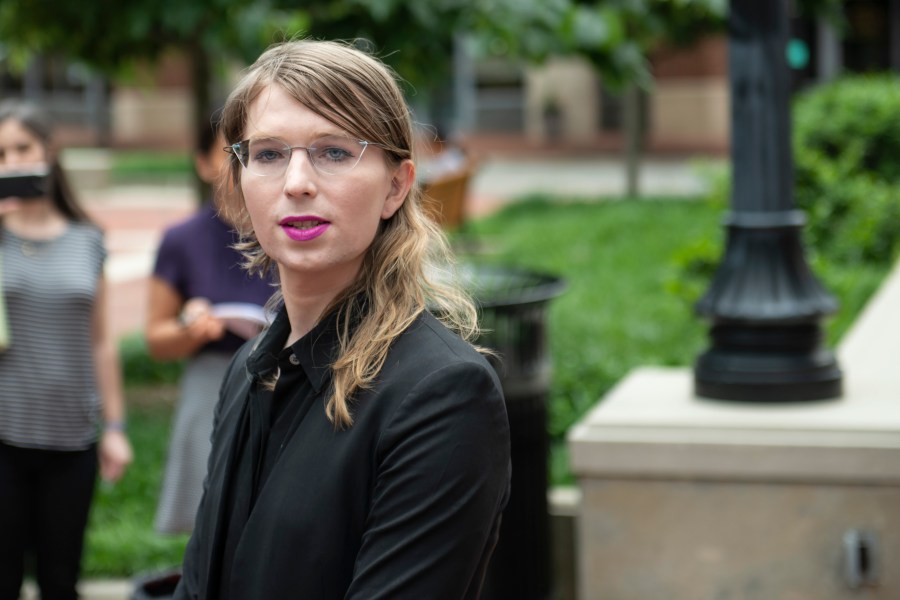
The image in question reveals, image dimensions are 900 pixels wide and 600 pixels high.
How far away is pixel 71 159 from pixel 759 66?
78.9ft

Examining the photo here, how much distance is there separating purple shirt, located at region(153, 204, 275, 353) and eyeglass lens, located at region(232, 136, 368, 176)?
2.38 metres

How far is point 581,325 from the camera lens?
9.28 metres

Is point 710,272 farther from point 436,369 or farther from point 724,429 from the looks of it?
point 436,369

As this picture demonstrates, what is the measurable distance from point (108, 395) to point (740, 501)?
85.6 inches

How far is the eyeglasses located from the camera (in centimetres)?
197

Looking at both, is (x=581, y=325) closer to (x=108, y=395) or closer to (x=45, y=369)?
(x=108, y=395)

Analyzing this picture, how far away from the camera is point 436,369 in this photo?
74.3 inches

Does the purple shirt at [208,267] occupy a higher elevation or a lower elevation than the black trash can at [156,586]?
higher

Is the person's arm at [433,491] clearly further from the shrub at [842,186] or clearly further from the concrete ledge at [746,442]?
the shrub at [842,186]

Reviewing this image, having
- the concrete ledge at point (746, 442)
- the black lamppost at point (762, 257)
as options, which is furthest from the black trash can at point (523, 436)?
the black lamppost at point (762, 257)

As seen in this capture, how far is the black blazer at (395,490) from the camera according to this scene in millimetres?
1842

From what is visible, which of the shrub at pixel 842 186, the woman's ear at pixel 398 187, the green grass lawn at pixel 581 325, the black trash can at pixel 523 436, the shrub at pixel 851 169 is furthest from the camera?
the shrub at pixel 851 169

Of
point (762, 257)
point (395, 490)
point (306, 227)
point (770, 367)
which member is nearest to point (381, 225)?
point (306, 227)

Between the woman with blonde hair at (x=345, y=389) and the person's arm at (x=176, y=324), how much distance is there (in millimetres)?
2085
